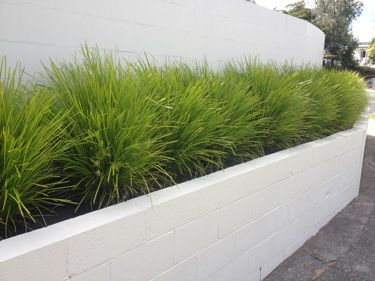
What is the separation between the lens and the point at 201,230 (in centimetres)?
221

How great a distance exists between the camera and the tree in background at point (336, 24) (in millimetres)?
25703

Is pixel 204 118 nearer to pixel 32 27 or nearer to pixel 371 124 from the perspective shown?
pixel 32 27

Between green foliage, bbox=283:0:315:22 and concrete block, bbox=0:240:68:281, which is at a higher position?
green foliage, bbox=283:0:315:22

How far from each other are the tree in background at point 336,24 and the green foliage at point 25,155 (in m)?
25.2

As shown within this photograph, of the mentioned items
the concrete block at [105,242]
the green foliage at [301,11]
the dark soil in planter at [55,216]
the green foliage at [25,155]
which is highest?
the green foliage at [301,11]

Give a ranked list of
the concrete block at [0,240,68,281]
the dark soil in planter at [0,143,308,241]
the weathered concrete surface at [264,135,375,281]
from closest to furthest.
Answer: the concrete block at [0,240,68,281]
the dark soil in planter at [0,143,308,241]
the weathered concrete surface at [264,135,375,281]

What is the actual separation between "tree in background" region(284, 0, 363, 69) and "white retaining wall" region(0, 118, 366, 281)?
76.4ft

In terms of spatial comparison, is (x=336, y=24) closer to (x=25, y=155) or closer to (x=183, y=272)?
(x=183, y=272)

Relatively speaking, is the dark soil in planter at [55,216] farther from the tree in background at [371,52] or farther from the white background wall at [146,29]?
the tree in background at [371,52]

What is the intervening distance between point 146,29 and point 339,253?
8.22ft

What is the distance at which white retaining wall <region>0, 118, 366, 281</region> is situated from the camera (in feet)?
5.02

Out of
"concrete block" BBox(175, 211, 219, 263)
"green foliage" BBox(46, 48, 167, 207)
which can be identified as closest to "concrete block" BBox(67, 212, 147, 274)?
"green foliage" BBox(46, 48, 167, 207)

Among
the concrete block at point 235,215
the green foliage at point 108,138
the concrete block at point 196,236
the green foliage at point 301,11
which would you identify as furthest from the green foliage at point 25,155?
the green foliage at point 301,11

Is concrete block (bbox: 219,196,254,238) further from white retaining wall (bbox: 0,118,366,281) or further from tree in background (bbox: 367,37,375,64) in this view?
tree in background (bbox: 367,37,375,64)
